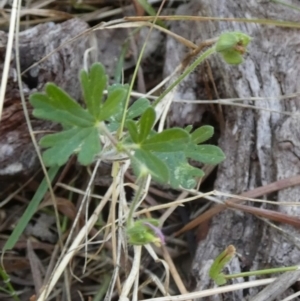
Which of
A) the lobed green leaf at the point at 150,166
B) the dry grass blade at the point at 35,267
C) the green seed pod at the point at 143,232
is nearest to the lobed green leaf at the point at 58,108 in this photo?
the lobed green leaf at the point at 150,166

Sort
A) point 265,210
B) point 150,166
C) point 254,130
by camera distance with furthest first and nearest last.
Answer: point 254,130, point 265,210, point 150,166

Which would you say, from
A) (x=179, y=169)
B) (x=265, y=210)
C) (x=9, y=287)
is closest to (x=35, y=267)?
(x=9, y=287)

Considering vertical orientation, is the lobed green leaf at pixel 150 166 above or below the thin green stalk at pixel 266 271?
above

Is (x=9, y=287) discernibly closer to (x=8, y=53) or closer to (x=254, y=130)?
(x=8, y=53)

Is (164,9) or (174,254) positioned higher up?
(164,9)

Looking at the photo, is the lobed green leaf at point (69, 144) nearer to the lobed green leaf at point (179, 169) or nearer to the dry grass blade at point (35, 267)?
the lobed green leaf at point (179, 169)

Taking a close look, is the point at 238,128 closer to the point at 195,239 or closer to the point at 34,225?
the point at 195,239

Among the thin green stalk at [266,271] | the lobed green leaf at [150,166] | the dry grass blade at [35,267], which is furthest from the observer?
the dry grass blade at [35,267]

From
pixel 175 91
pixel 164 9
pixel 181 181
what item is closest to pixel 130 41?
pixel 164 9
